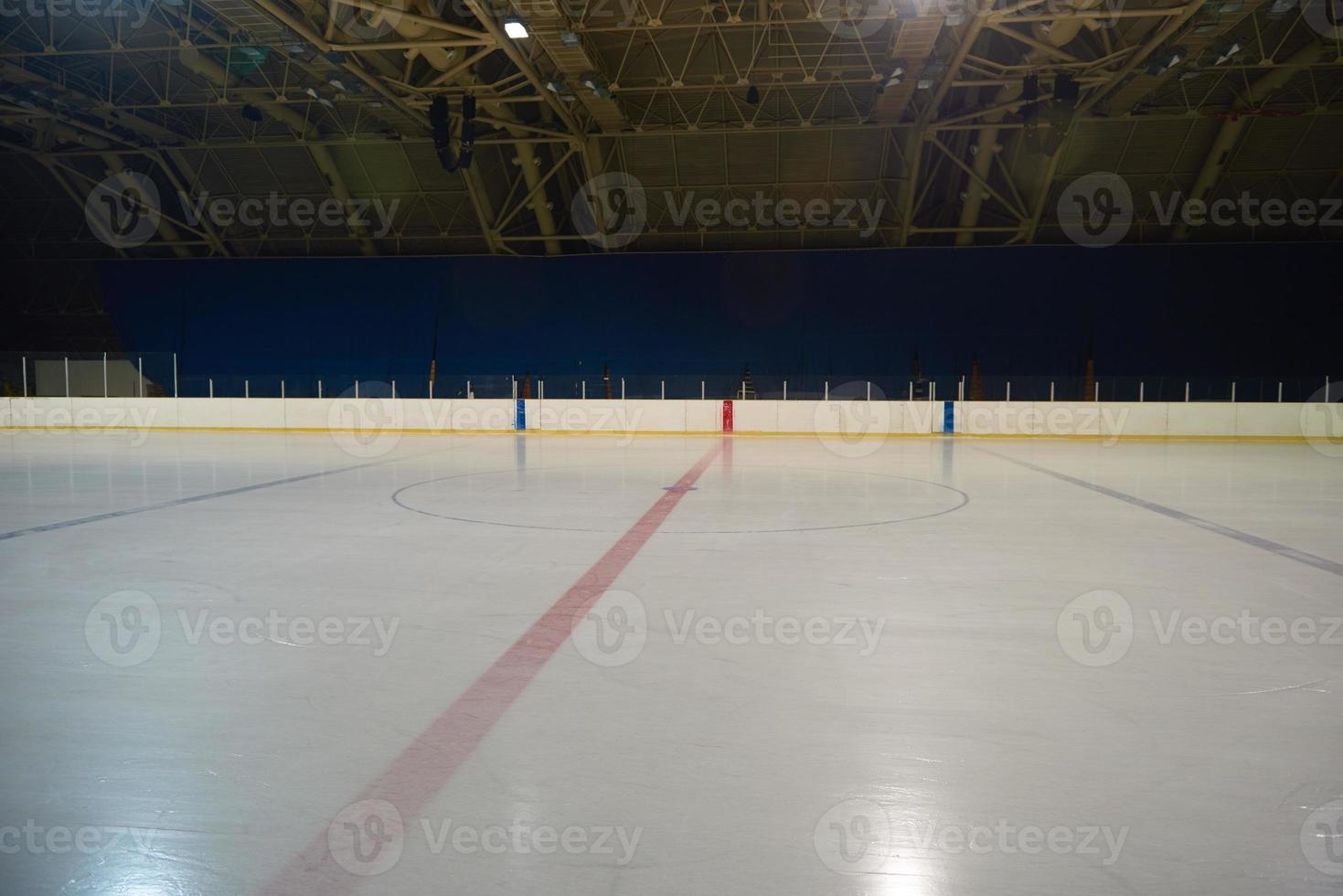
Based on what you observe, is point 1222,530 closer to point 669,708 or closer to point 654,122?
point 669,708

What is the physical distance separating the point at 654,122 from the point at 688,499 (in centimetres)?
2011

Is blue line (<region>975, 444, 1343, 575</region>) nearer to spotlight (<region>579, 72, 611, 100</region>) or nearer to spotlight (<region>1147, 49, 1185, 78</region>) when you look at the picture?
spotlight (<region>1147, 49, 1185, 78</region>)

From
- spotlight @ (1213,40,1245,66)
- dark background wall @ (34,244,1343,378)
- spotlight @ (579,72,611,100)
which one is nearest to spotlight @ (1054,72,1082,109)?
spotlight @ (1213,40,1245,66)

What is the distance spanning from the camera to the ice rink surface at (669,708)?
2.70 metres

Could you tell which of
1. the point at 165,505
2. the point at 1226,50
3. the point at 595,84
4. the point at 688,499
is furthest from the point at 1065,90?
the point at 165,505

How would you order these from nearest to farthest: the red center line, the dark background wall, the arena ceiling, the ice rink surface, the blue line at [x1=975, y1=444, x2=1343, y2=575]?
1. the red center line
2. the ice rink surface
3. the blue line at [x1=975, y1=444, x2=1343, y2=575]
4. the arena ceiling
5. the dark background wall

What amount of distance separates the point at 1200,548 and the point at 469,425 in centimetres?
1978

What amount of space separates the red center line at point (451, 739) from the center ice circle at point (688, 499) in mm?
3180

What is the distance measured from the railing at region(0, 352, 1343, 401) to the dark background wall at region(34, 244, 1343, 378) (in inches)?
24.0

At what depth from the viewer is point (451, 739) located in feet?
11.7

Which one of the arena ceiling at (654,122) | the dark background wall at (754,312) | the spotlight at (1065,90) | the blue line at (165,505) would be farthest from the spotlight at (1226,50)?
the blue line at (165,505)

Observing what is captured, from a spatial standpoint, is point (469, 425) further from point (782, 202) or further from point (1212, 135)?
point (1212, 135)

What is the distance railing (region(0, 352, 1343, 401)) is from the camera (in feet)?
95.2

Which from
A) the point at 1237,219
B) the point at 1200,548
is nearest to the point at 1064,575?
the point at 1200,548
